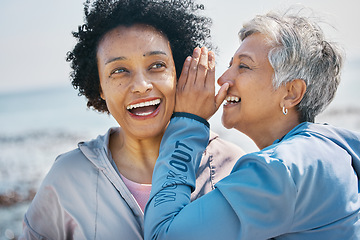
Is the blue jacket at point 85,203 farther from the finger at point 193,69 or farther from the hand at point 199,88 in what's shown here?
the finger at point 193,69

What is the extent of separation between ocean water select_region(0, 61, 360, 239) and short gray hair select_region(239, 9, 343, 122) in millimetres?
4268

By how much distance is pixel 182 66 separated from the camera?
302 centimetres

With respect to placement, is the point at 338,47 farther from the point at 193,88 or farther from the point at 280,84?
the point at 193,88

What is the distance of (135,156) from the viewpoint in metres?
2.90

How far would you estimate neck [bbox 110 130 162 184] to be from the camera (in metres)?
2.81

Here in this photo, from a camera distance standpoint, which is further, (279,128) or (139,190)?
(139,190)

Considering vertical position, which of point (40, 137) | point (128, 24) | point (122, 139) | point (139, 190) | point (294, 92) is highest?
point (128, 24)

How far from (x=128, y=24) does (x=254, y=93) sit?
0.91m

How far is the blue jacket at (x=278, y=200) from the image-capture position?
6.18ft

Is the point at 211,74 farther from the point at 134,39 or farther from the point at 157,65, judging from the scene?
the point at 134,39

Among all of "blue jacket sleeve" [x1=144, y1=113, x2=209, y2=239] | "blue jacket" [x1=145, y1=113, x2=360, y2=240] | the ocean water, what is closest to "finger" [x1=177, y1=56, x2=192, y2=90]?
"blue jacket sleeve" [x1=144, y1=113, x2=209, y2=239]

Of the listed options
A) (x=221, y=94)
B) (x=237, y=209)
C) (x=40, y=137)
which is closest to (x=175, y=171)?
(x=237, y=209)

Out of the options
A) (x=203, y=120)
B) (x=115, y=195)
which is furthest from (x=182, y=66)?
(x=115, y=195)

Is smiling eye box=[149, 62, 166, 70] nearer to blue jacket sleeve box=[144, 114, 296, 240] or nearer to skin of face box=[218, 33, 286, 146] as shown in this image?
skin of face box=[218, 33, 286, 146]
